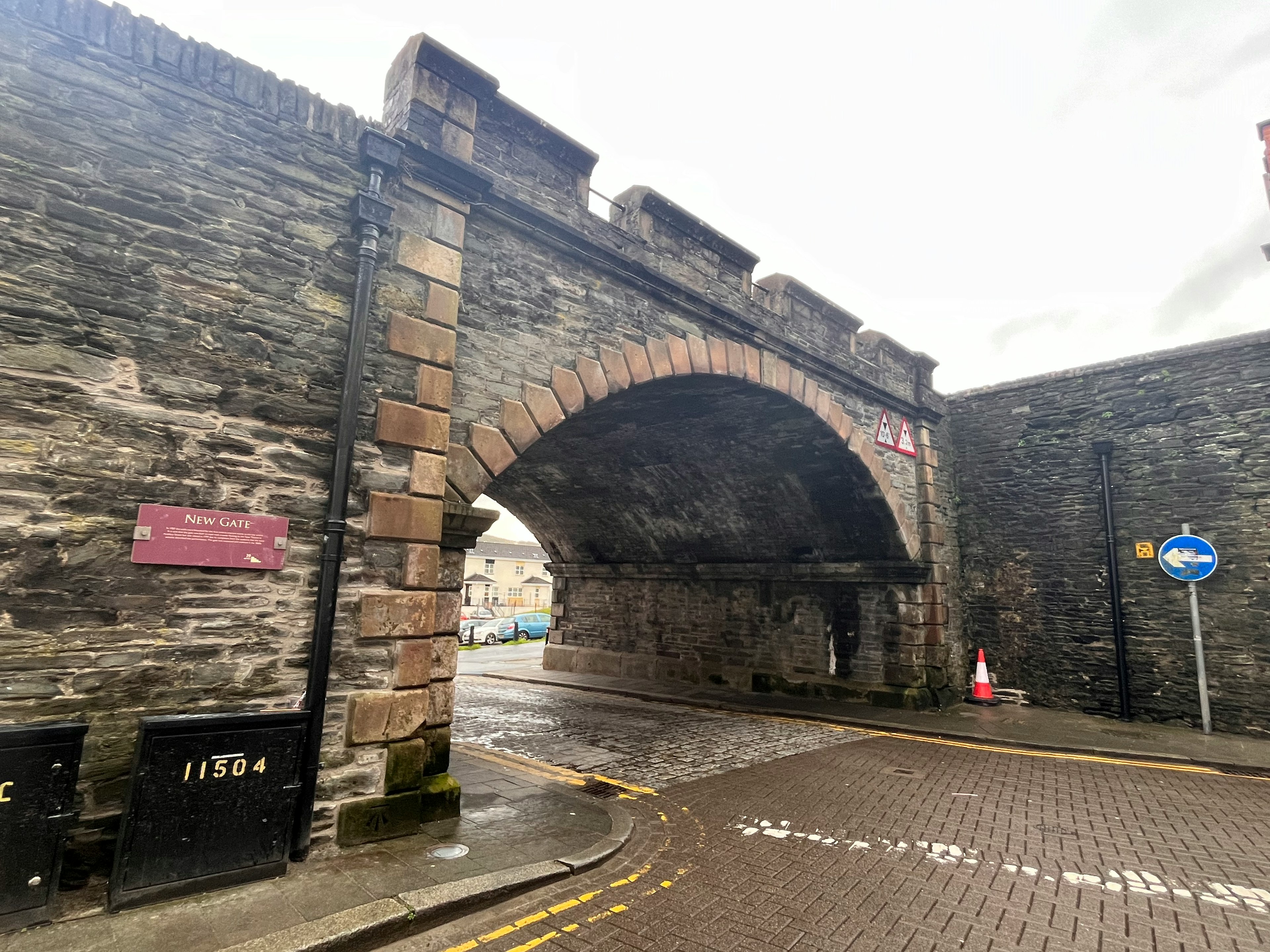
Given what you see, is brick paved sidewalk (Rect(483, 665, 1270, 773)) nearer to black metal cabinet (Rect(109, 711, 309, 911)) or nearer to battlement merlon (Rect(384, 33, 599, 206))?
black metal cabinet (Rect(109, 711, 309, 911))

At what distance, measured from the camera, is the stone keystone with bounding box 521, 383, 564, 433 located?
6.57m

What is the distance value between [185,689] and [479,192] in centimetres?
468

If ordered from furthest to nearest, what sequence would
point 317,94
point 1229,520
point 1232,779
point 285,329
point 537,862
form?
1. point 1229,520
2. point 1232,779
3. point 317,94
4. point 285,329
5. point 537,862

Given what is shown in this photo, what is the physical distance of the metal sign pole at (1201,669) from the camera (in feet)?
32.2

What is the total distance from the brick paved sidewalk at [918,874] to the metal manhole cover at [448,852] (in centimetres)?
69

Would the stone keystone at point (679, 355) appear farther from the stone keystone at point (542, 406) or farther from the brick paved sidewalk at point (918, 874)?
the brick paved sidewalk at point (918, 874)

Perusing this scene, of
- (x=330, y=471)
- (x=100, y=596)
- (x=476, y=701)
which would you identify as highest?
(x=330, y=471)

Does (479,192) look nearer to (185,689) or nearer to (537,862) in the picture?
(185,689)

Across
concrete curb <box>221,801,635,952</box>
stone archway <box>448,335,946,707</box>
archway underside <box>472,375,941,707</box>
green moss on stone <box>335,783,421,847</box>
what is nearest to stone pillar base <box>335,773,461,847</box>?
green moss on stone <box>335,783,421,847</box>

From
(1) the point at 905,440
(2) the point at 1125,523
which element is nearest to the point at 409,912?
(1) the point at 905,440

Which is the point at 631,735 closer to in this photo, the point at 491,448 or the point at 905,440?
the point at 491,448

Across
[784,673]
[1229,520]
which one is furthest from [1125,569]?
[784,673]

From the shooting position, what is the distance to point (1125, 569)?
11.1 meters

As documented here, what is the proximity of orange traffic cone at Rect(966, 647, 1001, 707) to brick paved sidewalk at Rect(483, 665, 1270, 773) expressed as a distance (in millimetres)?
210
